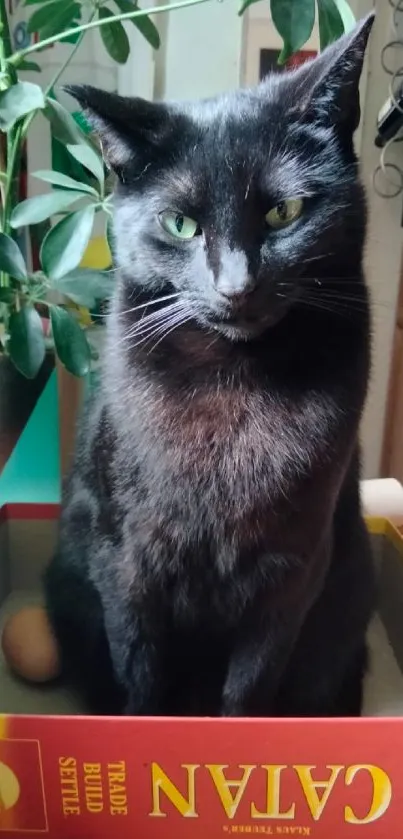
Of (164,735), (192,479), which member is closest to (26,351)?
(192,479)

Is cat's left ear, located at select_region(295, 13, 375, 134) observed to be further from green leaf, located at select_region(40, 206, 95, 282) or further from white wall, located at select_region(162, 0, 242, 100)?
white wall, located at select_region(162, 0, 242, 100)

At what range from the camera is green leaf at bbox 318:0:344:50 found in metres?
0.74

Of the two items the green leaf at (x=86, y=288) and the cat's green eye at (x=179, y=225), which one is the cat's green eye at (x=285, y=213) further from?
the green leaf at (x=86, y=288)

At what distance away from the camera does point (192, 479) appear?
2.16 feet

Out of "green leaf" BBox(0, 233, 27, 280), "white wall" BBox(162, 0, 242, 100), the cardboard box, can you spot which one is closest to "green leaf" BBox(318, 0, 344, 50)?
"green leaf" BBox(0, 233, 27, 280)

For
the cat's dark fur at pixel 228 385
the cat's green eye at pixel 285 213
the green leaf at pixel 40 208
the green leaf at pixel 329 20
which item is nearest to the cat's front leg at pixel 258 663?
the cat's dark fur at pixel 228 385

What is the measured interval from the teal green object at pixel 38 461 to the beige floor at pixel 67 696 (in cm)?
24

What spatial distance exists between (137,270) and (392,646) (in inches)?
23.5

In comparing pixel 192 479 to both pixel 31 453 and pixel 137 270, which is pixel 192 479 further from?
pixel 31 453

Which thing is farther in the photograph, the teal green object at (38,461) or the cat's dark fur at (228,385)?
the teal green object at (38,461)

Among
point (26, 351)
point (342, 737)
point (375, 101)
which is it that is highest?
point (375, 101)

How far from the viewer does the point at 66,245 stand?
0.79m

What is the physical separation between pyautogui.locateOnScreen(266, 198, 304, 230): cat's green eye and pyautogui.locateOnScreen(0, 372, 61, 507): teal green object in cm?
53

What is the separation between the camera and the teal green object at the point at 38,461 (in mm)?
1036
